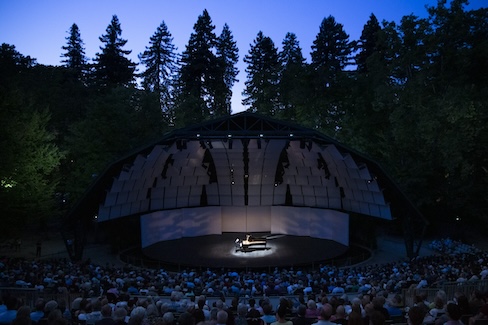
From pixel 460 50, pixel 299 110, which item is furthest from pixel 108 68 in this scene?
pixel 460 50

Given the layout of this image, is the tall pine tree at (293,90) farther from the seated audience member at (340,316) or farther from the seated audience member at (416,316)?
the seated audience member at (416,316)

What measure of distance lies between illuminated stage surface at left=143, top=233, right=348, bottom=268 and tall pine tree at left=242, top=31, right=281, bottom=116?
61.3ft

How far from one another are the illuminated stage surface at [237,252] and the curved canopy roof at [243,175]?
2.82m

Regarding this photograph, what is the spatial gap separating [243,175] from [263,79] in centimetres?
1880

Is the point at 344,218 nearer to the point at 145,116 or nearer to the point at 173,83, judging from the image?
the point at 145,116

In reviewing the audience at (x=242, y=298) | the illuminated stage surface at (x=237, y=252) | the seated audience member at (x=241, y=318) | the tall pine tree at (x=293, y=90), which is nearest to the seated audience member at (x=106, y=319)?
the audience at (x=242, y=298)

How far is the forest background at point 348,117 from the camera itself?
2638cm

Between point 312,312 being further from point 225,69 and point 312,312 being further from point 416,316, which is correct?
point 225,69

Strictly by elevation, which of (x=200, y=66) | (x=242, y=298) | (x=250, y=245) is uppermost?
(x=200, y=66)

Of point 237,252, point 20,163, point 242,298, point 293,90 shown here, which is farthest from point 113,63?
point 242,298

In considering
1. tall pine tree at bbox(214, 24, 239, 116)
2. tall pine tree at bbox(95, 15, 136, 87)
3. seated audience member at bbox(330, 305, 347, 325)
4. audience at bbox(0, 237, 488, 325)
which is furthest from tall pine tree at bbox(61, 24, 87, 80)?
seated audience member at bbox(330, 305, 347, 325)

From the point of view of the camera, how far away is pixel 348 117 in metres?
37.2

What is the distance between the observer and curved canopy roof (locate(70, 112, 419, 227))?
23.2m

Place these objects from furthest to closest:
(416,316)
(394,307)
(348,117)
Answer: (348,117), (394,307), (416,316)
